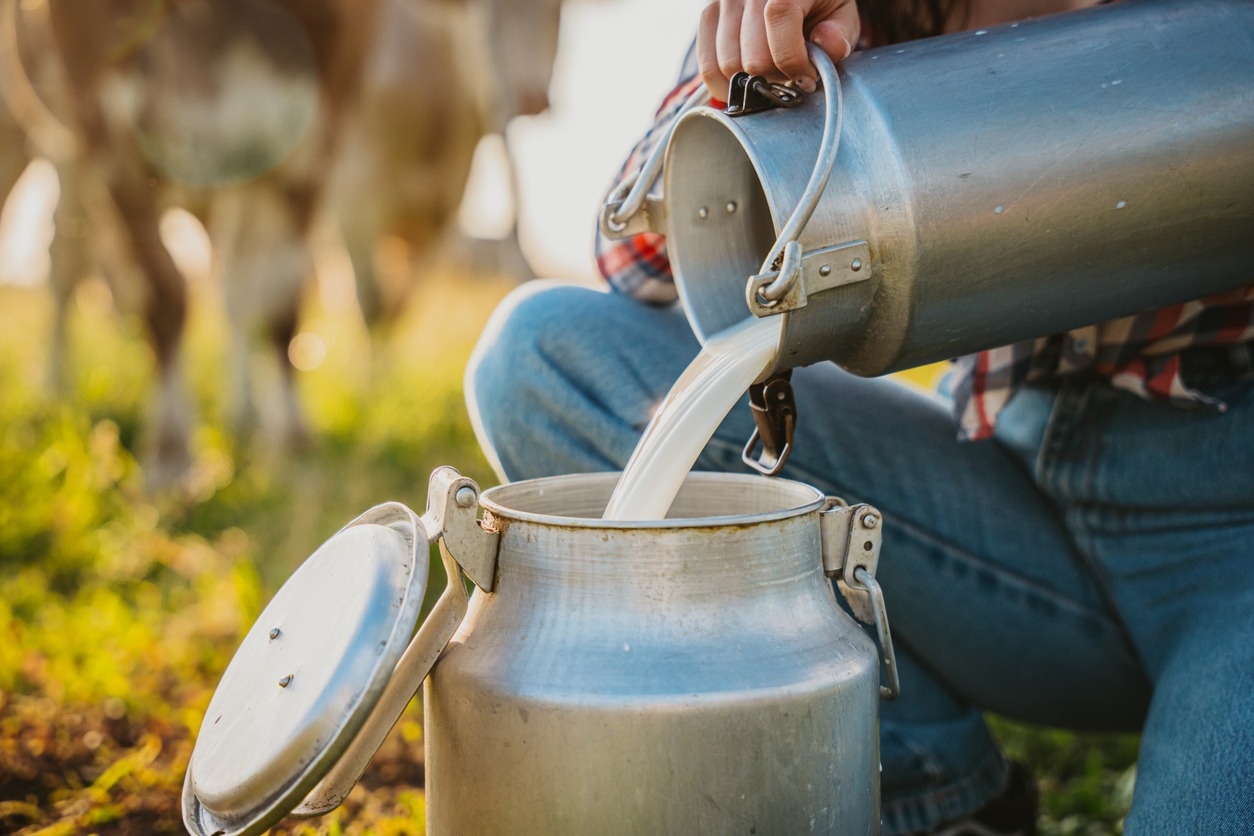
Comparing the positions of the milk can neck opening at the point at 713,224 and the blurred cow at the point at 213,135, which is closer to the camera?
the milk can neck opening at the point at 713,224

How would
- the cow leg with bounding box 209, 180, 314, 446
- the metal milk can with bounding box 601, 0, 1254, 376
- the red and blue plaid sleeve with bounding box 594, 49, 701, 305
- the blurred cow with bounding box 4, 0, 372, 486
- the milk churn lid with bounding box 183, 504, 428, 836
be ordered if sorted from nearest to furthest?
the milk churn lid with bounding box 183, 504, 428, 836 → the metal milk can with bounding box 601, 0, 1254, 376 → the red and blue plaid sleeve with bounding box 594, 49, 701, 305 → the blurred cow with bounding box 4, 0, 372, 486 → the cow leg with bounding box 209, 180, 314, 446

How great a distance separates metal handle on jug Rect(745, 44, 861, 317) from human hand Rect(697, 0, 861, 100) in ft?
0.29

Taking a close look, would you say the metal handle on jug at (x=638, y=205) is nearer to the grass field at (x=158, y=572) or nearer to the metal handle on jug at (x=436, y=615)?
the metal handle on jug at (x=436, y=615)

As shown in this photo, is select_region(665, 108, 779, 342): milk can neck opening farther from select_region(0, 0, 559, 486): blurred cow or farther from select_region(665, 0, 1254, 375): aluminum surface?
select_region(0, 0, 559, 486): blurred cow

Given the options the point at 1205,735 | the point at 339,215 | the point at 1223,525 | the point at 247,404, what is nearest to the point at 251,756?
the point at 1205,735

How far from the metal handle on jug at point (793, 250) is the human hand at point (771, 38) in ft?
0.29

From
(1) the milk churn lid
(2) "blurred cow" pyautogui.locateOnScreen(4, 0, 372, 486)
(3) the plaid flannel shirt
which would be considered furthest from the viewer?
(2) "blurred cow" pyautogui.locateOnScreen(4, 0, 372, 486)

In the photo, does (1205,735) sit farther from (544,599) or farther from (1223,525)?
(544,599)

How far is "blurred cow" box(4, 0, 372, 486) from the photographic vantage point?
281 centimetres

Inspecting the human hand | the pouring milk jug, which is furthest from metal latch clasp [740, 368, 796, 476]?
the human hand

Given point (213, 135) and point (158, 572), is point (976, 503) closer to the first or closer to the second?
point (158, 572)

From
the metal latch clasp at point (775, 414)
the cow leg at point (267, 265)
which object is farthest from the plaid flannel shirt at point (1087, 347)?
the cow leg at point (267, 265)

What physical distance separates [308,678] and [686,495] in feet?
1.33

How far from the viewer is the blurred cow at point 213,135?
2.81 m
